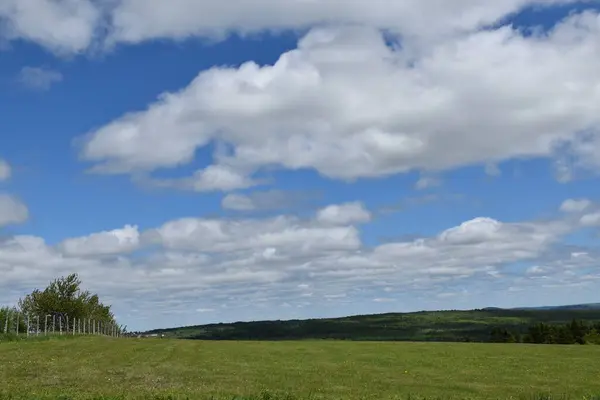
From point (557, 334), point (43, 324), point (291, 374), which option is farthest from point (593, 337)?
point (291, 374)

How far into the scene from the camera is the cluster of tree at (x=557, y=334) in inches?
5906

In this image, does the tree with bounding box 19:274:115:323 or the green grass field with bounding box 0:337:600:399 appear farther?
the tree with bounding box 19:274:115:323

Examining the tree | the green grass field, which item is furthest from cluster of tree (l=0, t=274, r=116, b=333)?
the green grass field

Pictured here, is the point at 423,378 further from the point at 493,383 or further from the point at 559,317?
the point at 559,317

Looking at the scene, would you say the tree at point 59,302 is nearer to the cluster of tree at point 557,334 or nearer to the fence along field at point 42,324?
the fence along field at point 42,324

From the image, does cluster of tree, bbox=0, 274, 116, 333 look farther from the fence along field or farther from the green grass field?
the green grass field

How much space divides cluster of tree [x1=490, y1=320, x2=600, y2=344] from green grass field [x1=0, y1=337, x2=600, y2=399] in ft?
Answer: 271

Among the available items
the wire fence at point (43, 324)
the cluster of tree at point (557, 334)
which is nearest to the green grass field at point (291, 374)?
the wire fence at point (43, 324)

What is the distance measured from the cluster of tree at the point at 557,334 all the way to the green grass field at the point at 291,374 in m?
82.6

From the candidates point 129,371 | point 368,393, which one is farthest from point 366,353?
point 368,393

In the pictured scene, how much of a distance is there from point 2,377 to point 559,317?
17022 cm

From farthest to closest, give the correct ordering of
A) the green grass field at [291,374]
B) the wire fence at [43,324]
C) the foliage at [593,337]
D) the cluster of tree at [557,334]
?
the cluster of tree at [557,334]
the foliage at [593,337]
the wire fence at [43,324]
the green grass field at [291,374]

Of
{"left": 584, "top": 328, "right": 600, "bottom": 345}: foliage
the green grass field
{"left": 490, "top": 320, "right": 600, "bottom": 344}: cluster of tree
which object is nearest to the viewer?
the green grass field

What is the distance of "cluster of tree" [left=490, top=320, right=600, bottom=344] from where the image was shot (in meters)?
150
